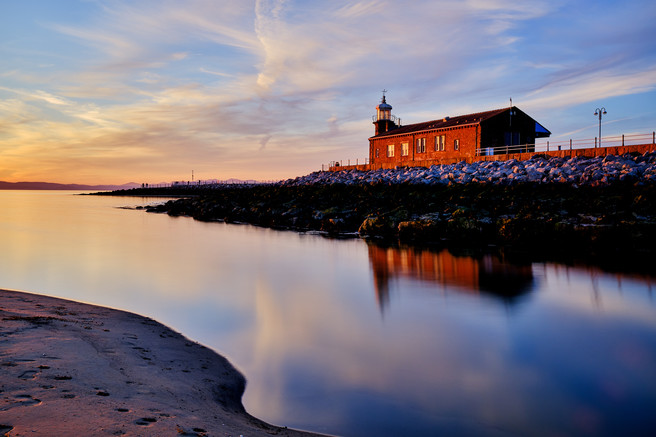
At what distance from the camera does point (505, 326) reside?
817 cm

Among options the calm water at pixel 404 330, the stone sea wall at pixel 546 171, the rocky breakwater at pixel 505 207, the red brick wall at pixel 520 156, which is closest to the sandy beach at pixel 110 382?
the calm water at pixel 404 330

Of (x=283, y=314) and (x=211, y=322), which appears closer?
(x=211, y=322)

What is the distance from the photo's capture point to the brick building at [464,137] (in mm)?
35219

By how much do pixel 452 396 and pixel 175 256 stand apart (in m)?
14.3

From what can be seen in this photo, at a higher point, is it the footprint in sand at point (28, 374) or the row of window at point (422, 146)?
the row of window at point (422, 146)

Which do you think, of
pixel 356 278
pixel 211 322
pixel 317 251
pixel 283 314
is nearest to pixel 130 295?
pixel 211 322

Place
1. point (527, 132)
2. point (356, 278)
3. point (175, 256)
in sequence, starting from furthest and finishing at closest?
point (527, 132) → point (175, 256) → point (356, 278)

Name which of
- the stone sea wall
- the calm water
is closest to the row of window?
the stone sea wall

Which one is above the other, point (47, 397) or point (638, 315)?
point (47, 397)

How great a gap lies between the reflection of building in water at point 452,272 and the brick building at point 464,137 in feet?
65.8

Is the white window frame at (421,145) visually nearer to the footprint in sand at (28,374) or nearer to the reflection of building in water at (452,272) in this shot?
the reflection of building in water at (452,272)

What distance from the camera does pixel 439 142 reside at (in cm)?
3878

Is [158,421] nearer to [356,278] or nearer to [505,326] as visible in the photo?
[505,326]

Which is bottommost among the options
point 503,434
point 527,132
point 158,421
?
point 503,434
